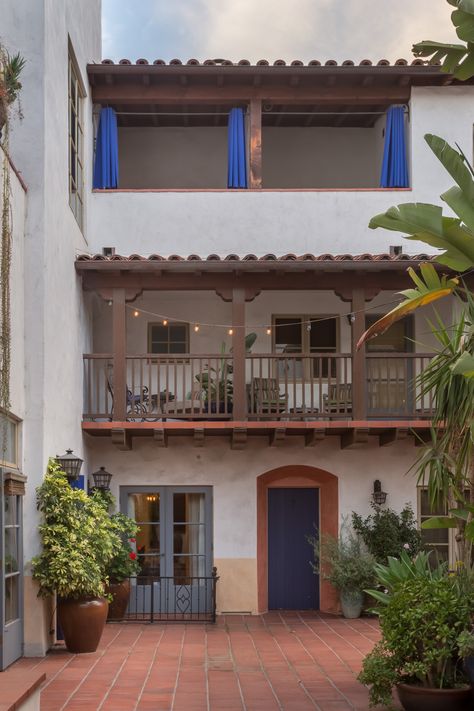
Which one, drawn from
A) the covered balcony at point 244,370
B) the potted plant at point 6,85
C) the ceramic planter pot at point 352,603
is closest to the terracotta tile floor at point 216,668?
the ceramic planter pot at point 352,603

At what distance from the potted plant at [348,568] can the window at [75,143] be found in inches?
263

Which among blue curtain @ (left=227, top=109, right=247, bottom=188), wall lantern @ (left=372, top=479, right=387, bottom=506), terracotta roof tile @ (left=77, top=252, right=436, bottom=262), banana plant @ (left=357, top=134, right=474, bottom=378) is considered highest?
blue curtain @ (left=227, top=109, right=247, bottom=188)

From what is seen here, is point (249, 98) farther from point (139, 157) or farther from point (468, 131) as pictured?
point (468, 131)

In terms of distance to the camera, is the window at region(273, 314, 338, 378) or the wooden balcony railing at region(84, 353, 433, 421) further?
the window at region(273, 314, 338, 378)

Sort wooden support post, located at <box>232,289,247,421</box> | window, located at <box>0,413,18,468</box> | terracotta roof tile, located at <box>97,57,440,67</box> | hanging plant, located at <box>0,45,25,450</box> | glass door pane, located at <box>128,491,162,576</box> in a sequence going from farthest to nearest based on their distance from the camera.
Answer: terracotta roof tile, located at <box>97,57,440,67</box> → glass door pane, located at <box>128,491,162,576</box> → wooden support post, located at <box>232,289,247,421</box> → window, located at <box>0,413,18,468</box> → hanging plant, located at <box>0,45,25,450</box>

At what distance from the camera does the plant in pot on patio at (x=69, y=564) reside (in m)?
13.9

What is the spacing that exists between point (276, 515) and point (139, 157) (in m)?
7.18

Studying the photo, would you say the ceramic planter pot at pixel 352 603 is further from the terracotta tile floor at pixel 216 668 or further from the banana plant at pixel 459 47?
the banana plant at pixel 459 47

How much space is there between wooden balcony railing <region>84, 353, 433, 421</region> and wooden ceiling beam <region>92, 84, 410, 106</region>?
4.64 m

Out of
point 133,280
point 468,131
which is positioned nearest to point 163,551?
point 133,280

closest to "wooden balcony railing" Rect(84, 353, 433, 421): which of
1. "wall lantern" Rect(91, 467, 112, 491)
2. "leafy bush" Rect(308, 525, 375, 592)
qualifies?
"wall lantern" Rect(91, 467, 112, 491)

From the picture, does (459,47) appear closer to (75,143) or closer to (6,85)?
(6,85)

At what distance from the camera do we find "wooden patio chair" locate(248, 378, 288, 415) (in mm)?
17906

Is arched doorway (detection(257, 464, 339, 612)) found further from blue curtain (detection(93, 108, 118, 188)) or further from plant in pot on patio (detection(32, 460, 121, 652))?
blue curtain (detection(93, 108, 118, 188))
